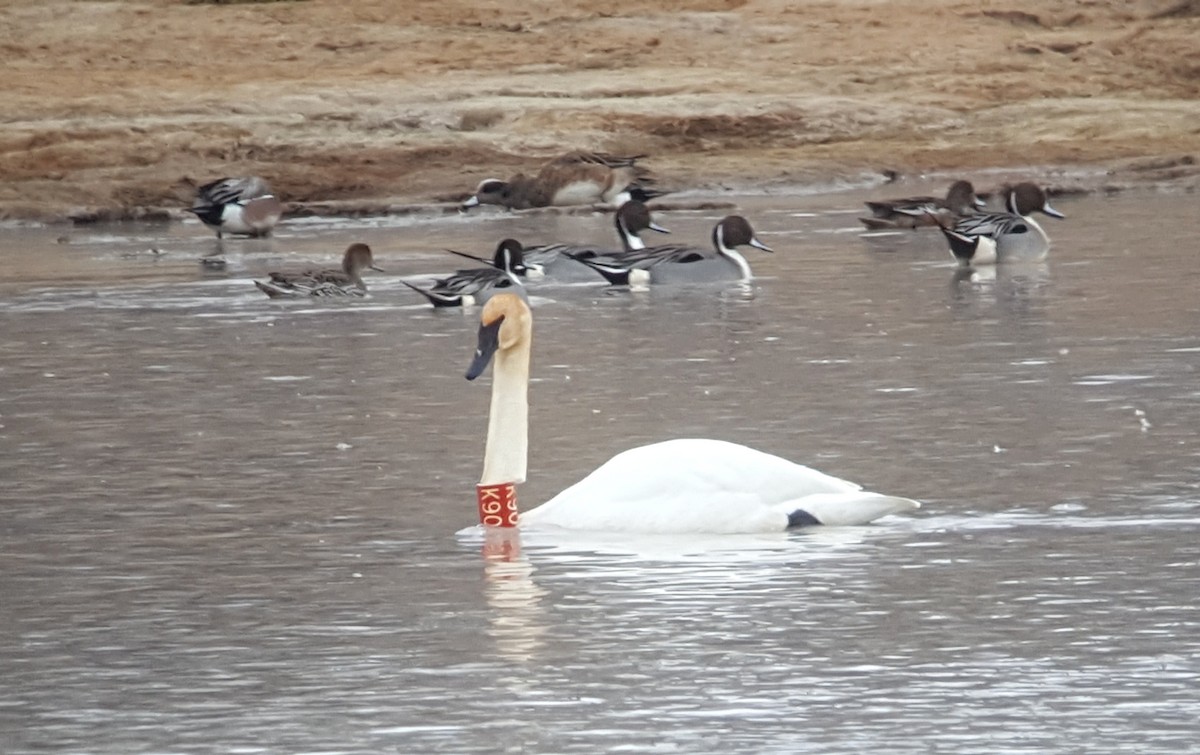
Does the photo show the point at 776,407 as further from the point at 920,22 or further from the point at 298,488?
the point at 920,22

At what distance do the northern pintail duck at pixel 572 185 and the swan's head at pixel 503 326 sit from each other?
1937 cm

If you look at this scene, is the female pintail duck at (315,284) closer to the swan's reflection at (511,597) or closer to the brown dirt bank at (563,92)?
the swan's reflection at (511,597)

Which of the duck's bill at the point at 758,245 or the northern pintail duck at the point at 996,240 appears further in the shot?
the duck's bill at the point at 758,245

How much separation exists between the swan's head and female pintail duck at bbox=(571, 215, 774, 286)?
1017 centimetres

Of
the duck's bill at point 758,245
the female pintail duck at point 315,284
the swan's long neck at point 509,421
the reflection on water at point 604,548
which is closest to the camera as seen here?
the reflection on water at point 604,548

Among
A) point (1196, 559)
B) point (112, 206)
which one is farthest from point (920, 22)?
point (1196, 559)

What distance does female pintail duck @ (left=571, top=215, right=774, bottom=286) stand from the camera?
18.8 meters

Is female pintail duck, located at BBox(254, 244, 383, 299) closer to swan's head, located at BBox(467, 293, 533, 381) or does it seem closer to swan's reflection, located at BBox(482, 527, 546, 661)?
swan's head, located at BBox(467, 293, 533, 381)

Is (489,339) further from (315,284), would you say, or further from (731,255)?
(731,255)

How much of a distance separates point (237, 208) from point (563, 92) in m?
8.31

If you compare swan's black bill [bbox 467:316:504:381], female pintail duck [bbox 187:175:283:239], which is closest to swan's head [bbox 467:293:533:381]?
swan's black bill [bbox 467:316:504:381]

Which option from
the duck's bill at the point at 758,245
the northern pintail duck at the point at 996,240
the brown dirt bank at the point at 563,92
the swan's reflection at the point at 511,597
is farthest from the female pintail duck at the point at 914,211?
the swan's reflection at the point at 511,597

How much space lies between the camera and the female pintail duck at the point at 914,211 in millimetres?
22641

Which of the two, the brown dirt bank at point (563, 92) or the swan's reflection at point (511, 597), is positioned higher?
the brown dirt bank at point (563, 92)
